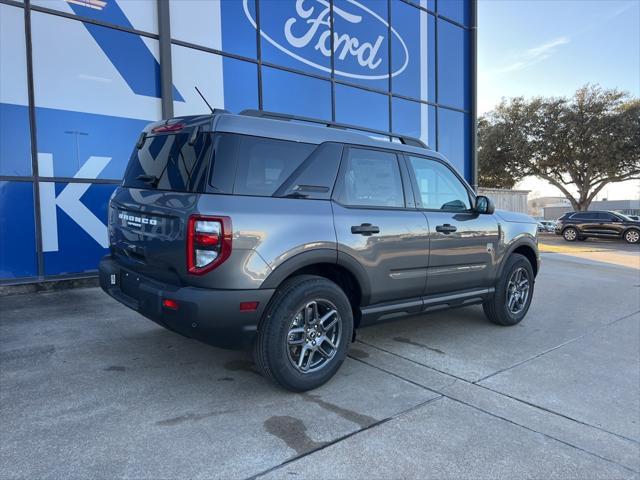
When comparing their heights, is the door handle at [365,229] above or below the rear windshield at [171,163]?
below

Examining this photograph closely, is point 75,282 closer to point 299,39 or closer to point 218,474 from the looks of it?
point 218,474

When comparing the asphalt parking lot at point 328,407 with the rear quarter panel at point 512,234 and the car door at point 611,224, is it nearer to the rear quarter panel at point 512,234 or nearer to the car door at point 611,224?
the rear quarter panel at point 512,234

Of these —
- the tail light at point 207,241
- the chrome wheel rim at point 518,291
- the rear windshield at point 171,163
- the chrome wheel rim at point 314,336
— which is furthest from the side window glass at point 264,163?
the chrome wheel rim at point 518,291

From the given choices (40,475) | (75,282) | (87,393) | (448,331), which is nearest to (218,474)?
(40,475)

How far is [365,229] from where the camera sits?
3.69 metres

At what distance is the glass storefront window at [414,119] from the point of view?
1197cm

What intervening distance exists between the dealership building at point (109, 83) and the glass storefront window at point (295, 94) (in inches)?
Result: 0.9

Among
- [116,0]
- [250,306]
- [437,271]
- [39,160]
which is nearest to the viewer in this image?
[250,306]

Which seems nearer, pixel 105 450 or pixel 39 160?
pixel 105 450

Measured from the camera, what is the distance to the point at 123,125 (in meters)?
7.46

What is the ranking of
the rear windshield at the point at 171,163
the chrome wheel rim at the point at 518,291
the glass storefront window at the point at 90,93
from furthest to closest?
the glass storefront window at the point at 90,93 < the chrome wheel rim at the point at 518,291 < the rear windshield at the point at 171,163

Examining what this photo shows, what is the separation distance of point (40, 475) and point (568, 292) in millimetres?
7943

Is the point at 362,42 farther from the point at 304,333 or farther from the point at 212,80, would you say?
the point at 304,333

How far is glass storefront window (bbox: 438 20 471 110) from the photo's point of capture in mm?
13250
